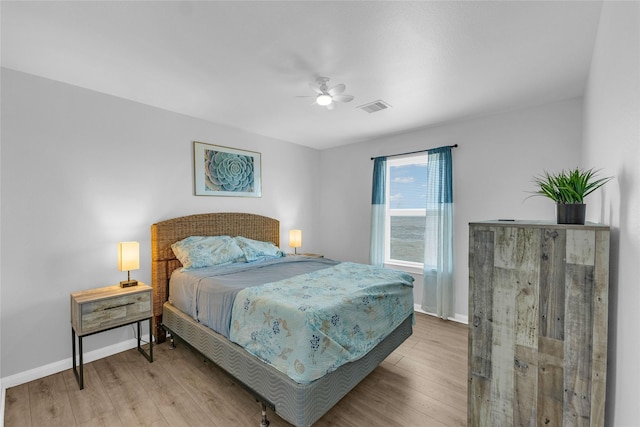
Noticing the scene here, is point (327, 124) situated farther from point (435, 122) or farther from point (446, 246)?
point (446, 246)

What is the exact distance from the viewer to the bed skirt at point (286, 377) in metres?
1.63

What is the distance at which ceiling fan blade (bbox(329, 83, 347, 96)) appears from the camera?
230cm

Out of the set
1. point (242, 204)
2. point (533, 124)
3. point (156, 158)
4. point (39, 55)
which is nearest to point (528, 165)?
point (533, 124)

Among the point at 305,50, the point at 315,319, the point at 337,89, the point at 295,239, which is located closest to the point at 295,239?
the point at 295,239

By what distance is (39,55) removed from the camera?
2100 millimetres

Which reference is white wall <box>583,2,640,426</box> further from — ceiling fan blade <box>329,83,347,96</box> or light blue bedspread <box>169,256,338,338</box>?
light blue bedspread <box>169,256,338,338</box>

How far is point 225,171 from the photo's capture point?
377cm

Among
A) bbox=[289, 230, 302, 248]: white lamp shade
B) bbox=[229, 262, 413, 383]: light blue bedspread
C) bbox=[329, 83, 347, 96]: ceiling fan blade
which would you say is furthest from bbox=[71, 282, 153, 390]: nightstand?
bbox=[329, 83, 347, 96]: ceiling fan blade

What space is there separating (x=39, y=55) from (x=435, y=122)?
3.99 metres

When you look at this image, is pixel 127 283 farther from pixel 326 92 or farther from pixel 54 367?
pixel 326 92

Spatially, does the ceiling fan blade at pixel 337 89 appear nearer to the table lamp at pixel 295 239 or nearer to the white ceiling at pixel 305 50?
the white ceiling at pixel 305 50

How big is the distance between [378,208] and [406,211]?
0.43m

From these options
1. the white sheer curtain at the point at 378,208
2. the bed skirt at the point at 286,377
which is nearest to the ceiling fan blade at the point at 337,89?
the white sheer curtain at the point at 378,208

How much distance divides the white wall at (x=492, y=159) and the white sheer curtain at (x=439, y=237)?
0.35 ft
